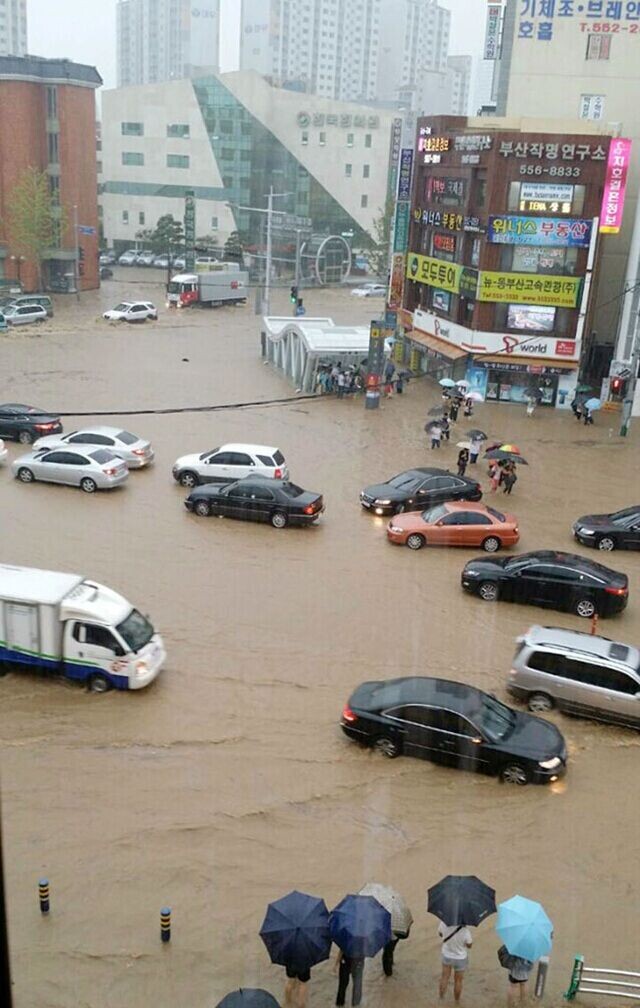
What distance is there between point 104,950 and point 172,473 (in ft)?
29.0

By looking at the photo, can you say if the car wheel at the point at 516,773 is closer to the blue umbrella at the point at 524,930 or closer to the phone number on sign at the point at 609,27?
the blue umbrella at the point at 524,930

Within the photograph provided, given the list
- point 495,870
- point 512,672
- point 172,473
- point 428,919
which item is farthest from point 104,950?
point 172,473

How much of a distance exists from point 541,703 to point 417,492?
5.03m

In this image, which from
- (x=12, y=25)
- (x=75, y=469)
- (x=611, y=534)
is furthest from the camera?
(x=12, y=25)

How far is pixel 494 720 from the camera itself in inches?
251

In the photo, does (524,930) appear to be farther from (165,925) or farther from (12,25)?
(12,25)

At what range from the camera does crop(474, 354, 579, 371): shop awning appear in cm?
1862

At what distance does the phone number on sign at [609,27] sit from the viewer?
895 inches

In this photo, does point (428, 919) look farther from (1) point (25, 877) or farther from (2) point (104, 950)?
(1) point (25, 877)

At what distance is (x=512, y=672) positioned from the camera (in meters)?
7.25

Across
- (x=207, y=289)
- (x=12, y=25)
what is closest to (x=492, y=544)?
(x=12, y=25)

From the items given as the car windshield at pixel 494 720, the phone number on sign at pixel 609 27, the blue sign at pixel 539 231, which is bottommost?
the car windshield at pixel 494 720

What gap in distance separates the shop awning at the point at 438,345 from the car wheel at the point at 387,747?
13849mm

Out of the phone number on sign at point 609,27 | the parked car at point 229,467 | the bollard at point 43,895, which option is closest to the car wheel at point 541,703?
the bollard at point 43,895
